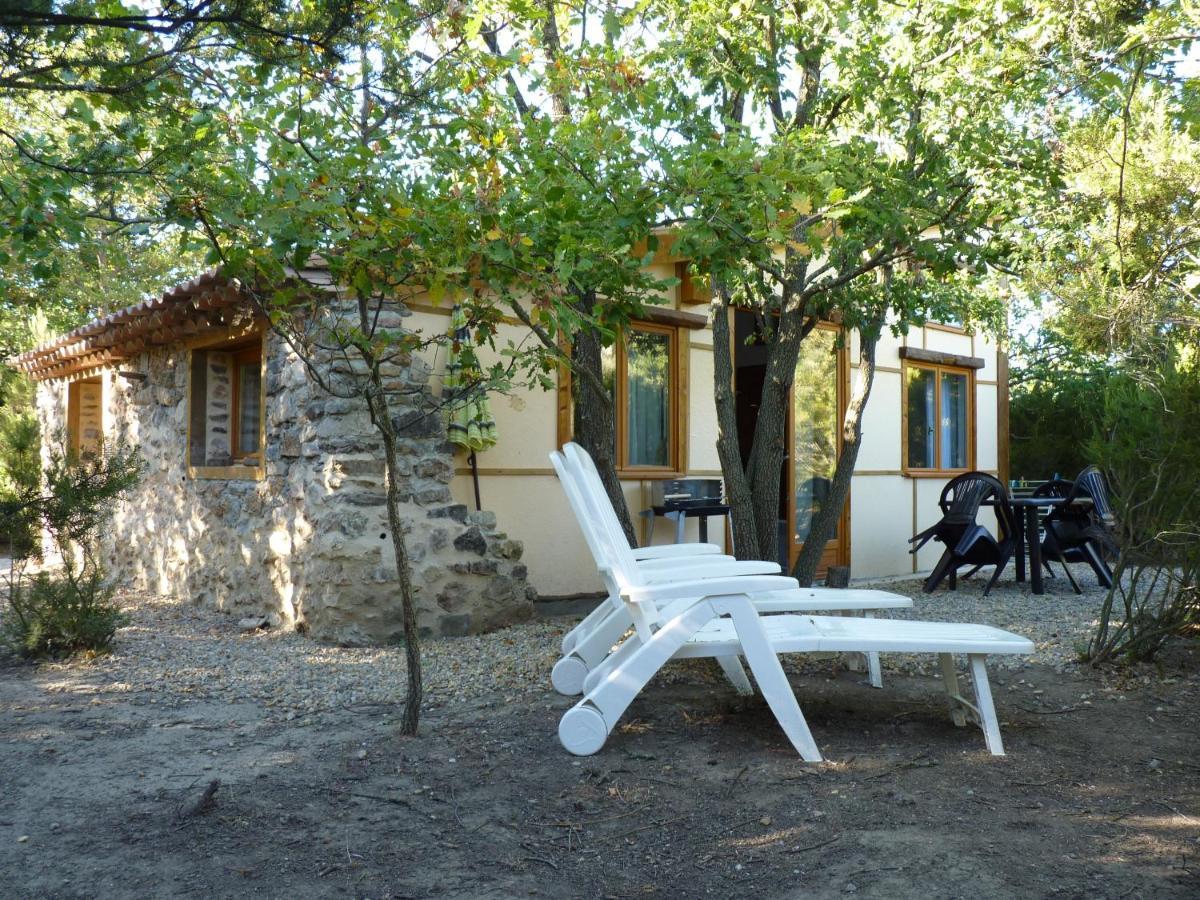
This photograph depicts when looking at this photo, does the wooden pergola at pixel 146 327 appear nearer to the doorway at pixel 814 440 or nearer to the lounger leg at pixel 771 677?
the lounger leg at pixel 771 677

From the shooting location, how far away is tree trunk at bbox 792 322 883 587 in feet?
19.4

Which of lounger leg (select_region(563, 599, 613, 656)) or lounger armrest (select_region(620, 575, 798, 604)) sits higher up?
lounger armrest (select_region(620, 575, 798, 604))

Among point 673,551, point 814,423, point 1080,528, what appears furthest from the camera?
point 814,423

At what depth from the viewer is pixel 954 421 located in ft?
35.9

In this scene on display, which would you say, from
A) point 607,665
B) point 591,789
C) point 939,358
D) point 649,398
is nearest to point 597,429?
point 607,665

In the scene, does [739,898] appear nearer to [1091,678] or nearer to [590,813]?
[590,813]

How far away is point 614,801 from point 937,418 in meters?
8.41

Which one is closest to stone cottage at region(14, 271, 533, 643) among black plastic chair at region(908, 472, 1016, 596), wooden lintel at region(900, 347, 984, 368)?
black plastic chair at region(908, 472, 1016, 596)

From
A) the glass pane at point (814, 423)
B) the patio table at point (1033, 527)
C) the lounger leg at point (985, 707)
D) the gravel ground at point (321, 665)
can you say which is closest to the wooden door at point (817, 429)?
the glass pane at point (814, 423)

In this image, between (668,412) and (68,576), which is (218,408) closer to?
(68,576)

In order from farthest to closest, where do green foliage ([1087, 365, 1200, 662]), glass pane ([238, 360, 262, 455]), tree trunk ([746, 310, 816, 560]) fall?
glass pane ([238, 360, 262, 455]) → tree trunk ([746, 310, 816, 560]) → green foliage ([1087, 365, 1200, 662])

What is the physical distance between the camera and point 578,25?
6824mm

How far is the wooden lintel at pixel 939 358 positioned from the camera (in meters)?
9.98

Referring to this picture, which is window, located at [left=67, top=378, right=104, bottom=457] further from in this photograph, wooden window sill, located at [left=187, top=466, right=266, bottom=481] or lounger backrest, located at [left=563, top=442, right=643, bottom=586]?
lounger backrest, located at [left=563, top=442, right=643, bottom=586]
